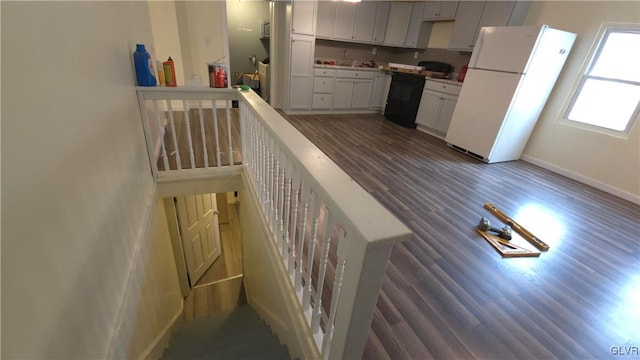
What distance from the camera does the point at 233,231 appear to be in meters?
5.01

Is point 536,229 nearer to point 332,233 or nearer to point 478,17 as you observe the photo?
point 332,233

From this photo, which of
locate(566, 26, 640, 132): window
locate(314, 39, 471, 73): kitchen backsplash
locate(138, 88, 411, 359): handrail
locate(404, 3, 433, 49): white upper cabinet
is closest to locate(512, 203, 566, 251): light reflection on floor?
locate(566, 26, 640, 132): window

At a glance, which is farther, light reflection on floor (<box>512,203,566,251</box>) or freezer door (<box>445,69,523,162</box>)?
freezer door (<box>445,69,523,162</box>)

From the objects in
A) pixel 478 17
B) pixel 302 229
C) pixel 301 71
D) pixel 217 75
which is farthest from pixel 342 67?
pixel 302 229

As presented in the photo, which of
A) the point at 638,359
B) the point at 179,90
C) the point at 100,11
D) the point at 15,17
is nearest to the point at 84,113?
the point at 15,17

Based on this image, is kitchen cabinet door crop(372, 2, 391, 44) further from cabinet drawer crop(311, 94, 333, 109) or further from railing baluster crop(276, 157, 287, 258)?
railing baluster crop(276, 157, 287, 258)

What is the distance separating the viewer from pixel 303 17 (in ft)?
15.9

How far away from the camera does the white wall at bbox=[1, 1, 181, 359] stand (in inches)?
25.8

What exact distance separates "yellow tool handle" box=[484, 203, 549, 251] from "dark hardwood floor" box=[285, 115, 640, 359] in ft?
0.20

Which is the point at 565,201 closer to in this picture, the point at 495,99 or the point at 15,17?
the point at 495,99

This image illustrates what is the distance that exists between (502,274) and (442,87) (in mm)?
3733

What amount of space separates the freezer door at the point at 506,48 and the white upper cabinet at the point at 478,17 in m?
0.54

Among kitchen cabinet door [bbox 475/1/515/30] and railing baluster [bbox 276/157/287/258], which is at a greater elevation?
kitchen cabinet door [bbox 475/1/515/30]

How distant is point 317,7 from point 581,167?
490cm
